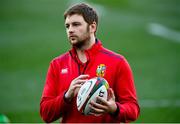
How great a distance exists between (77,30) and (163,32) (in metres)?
8.91

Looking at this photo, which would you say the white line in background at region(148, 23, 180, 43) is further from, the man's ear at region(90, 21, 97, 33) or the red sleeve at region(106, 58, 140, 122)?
the red sleeve at region(106, 58, 140, 122)

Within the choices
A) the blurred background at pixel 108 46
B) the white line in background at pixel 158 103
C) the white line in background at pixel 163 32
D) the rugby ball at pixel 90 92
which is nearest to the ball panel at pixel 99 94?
the rugby ball at pixel 90 92

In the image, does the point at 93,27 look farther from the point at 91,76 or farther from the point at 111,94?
the point at 111,94

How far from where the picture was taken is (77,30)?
5125 millimetres

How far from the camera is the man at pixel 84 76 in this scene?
501 cm

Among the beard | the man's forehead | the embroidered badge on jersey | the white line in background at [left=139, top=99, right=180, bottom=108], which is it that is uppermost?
the man's forehead

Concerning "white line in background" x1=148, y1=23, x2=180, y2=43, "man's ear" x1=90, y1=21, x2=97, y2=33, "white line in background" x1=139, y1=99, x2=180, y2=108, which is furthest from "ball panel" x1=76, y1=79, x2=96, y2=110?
"white line in background" x1=148, y1=23, x2=180, y2=43

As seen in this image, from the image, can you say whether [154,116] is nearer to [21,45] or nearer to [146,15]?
[21,45]

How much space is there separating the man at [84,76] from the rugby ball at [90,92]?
1.6 inches

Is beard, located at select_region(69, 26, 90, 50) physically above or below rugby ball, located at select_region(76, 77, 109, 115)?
above

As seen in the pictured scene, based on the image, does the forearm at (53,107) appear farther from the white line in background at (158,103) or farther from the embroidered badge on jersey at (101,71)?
the white line in background at (158,103)

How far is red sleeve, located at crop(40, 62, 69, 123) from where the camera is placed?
16.5 feet

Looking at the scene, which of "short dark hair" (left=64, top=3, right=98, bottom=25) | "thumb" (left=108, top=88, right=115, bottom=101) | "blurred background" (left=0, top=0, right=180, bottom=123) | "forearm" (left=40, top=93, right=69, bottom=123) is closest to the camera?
"thumb" (left=108, top=88, right=115, bottom=101)

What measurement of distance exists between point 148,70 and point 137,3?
4694 millimetres
